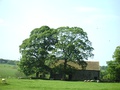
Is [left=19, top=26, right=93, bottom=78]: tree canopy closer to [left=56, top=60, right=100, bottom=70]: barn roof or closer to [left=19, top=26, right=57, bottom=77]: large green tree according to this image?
[left=19, top=26, right=57, bottom=77]: large green tree

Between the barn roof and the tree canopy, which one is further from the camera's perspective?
the barn roof

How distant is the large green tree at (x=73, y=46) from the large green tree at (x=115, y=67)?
699 centimetres

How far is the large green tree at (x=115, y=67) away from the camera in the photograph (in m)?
59.2

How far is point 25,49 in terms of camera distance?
62250mm

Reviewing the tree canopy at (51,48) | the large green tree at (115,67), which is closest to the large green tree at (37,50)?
the tree canopy at (51,48)

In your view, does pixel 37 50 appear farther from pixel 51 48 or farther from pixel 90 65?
pixel 90 65

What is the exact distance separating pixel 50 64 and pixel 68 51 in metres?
5.74

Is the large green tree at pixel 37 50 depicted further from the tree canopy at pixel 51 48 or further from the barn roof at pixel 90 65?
the barn roof at pixel 90 65

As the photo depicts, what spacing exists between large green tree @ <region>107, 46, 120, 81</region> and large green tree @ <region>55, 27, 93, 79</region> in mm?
6988

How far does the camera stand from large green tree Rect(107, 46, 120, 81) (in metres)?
59.2

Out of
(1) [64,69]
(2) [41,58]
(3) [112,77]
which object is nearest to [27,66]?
(2) [41,58]

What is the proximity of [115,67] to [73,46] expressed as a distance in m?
12.8

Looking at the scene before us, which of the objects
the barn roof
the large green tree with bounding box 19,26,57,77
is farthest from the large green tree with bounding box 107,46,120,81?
the large green tree with bounding box 19,26,57,77

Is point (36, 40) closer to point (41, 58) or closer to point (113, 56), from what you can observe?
point (41, 58)
